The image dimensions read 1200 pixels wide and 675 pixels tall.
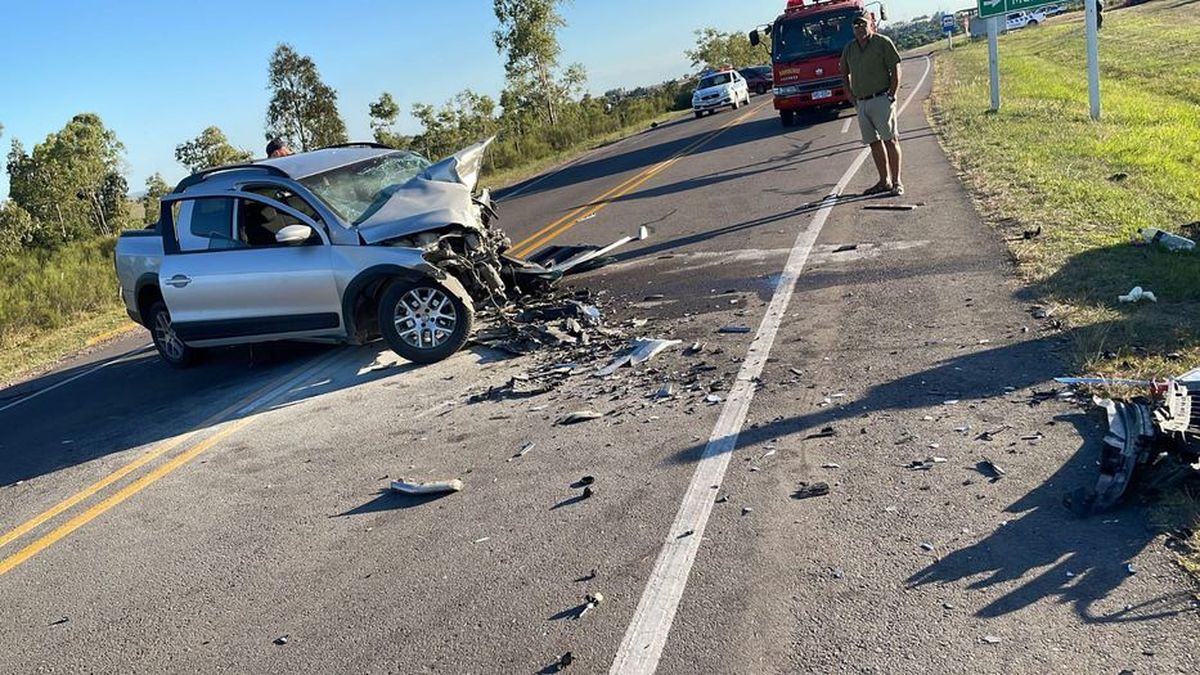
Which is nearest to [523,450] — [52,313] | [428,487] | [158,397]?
[428,487]

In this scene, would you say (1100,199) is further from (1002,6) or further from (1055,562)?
(1002,6)

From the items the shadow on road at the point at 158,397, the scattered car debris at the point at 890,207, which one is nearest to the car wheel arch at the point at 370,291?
the shadow on road at the point at 158,397

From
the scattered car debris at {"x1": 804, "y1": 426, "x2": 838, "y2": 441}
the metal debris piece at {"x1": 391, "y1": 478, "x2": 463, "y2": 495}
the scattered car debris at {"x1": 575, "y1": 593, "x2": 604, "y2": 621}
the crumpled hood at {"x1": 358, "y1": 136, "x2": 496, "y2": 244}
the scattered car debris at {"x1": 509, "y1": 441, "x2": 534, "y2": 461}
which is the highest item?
the crumpled hood at {"x1": 358, "y1": 136, "x2": 496, "y2": 244}

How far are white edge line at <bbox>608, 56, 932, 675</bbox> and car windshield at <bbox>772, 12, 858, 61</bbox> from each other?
16.6 meters

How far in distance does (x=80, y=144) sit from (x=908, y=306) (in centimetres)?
3518

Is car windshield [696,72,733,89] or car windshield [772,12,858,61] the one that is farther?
car windshield [696,72,733,89]

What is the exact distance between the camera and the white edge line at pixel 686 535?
363 centimetres

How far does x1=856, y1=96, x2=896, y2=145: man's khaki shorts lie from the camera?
12.0m

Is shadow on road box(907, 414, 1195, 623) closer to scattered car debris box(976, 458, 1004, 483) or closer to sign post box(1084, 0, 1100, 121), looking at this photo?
scattered car debris box(976, 458, 1004, 483)

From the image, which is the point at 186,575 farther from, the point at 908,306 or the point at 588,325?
the point at 908,306

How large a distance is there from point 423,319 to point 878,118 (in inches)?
269

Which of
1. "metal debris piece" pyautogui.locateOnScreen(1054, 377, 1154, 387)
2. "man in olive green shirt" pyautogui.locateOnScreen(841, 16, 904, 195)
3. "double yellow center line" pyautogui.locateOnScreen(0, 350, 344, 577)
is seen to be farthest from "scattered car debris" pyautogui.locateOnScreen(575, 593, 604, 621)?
"man in olive green shirt" pyautogui.locateOnScreen(841, 16, 904, 195)

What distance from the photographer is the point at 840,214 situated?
11.7 m

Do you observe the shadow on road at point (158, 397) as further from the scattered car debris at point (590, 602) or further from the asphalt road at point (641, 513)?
the scattered car debris at point (590, 602)
